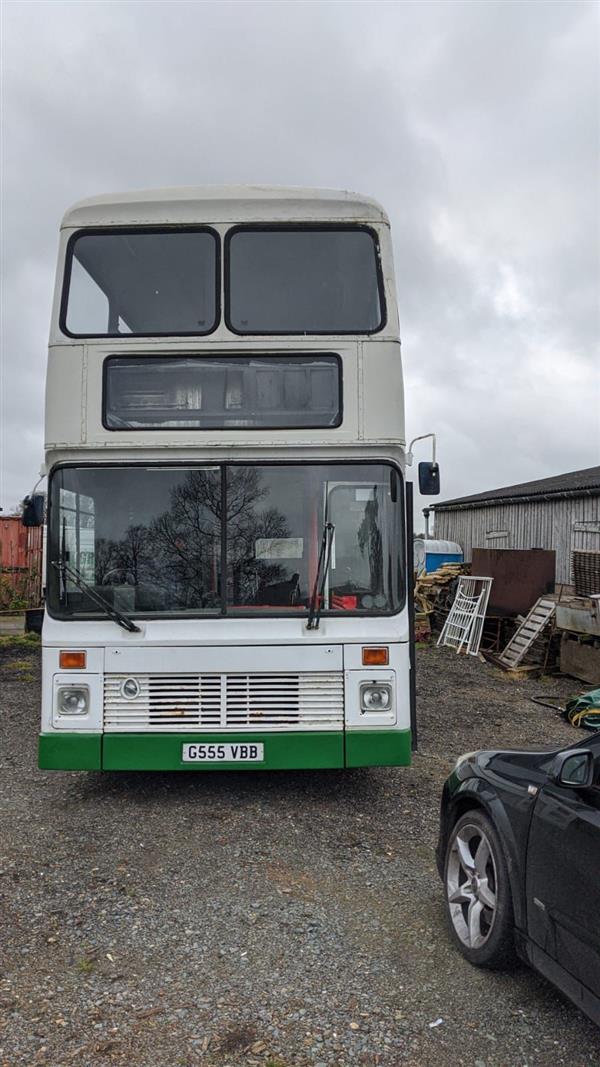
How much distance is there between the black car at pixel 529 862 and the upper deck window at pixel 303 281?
3.43 metres

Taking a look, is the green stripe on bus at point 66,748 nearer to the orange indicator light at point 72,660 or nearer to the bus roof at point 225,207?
the orange indicator light at point 72,660

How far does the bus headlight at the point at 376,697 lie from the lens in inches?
221

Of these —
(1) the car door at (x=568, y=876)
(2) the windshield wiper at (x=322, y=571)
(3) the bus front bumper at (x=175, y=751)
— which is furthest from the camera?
(2) the windshield wiper at (x=322, y=571)

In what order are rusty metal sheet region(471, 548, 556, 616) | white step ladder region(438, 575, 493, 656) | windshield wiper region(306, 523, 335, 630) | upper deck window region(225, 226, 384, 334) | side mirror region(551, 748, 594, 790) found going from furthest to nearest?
rusty metal sheet region(471, 548, 556, 616), white step ladder region(438, 575, 493, 656), upper deck window region(225, 226, 384, 334), windshield wiper region(306, 523, 335, 630), side mirror region(551, 748, 594, 790)

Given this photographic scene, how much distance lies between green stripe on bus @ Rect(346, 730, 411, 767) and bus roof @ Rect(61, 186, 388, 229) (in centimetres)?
391

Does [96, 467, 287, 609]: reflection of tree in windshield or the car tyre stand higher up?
[96, 467, 287, 609]: reflection of tree in windshield

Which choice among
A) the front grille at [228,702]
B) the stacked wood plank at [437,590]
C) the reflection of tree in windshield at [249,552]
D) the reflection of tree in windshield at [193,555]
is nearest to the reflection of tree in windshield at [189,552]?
the reflection of tree in windshield at [193,555]

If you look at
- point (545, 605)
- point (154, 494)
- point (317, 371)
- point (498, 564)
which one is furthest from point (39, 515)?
point (498, 564)

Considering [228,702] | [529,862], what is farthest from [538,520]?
[529,862]

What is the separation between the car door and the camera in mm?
2812

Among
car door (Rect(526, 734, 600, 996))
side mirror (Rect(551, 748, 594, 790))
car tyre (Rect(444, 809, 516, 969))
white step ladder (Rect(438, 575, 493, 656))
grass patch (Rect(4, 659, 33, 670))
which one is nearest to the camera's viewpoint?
car door (Rect(526, 734, 600, 996))

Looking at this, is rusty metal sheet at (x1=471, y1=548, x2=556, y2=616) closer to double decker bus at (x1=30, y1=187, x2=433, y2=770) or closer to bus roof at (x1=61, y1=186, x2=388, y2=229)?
double decker bus at (x1=30, y1=187, x2=433, y2=770)

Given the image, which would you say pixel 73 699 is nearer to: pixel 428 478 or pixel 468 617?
pixel 428 478

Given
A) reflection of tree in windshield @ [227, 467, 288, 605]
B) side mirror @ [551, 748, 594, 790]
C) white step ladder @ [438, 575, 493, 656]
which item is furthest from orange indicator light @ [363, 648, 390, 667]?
white step ladder @ [438, 575, 493, 656]
